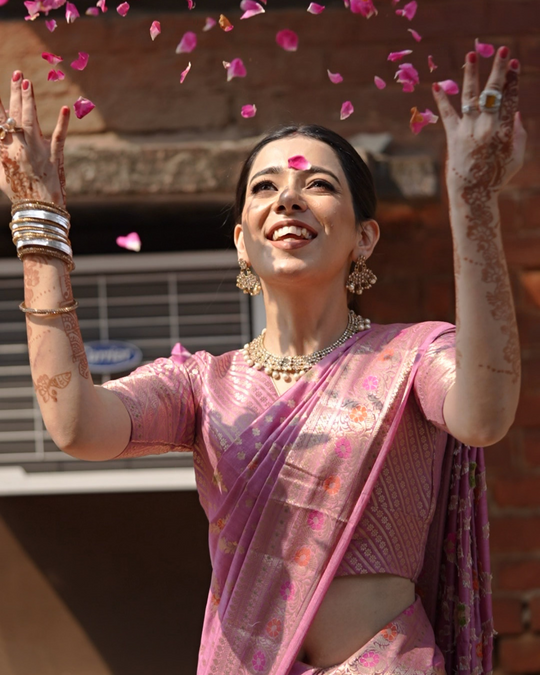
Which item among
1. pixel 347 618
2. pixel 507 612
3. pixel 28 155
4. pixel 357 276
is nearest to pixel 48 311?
pixel 28 155

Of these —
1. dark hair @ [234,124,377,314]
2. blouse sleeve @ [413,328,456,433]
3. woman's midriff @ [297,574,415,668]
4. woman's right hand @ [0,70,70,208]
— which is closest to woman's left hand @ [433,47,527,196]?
blouse sleeve @ [413,328,456,433]

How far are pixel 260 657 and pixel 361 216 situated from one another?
96 cm

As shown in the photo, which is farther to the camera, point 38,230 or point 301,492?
point 301,492

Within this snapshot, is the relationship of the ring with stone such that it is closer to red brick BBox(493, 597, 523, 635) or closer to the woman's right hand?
the woman's right hand

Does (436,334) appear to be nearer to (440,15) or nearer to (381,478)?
(381,478)

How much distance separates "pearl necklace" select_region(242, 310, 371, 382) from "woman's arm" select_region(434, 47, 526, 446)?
48cm

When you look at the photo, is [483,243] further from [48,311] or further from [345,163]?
[48,311]

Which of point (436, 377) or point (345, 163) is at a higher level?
point (345, 163)

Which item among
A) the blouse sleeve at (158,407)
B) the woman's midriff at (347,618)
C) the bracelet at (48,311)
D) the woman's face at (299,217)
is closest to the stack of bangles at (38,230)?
the bracelet at (48,311)

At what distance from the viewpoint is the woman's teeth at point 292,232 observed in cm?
183

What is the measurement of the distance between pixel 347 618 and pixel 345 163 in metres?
0.95

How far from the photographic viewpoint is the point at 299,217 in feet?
6.03

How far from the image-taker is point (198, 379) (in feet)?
6.45

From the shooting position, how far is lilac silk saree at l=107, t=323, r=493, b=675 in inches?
68.1
